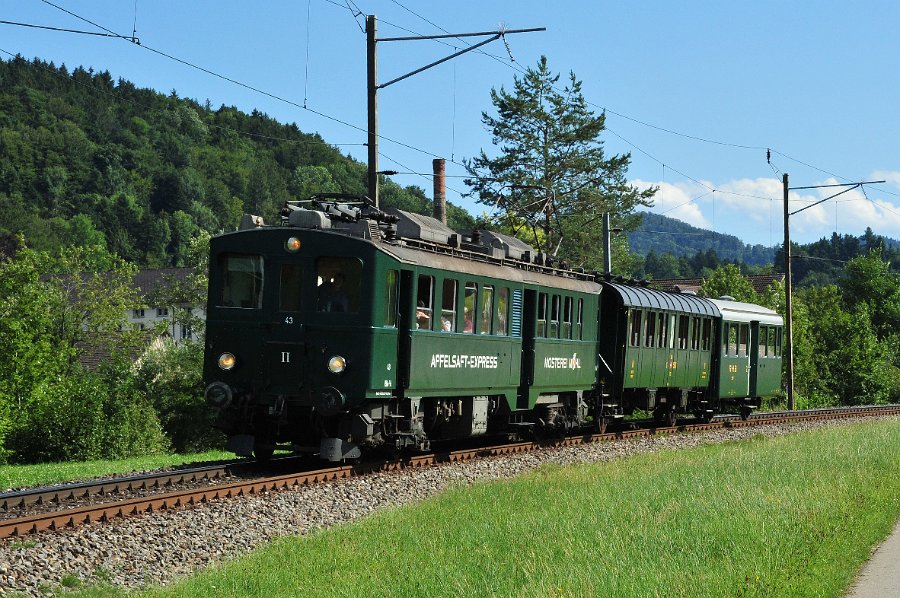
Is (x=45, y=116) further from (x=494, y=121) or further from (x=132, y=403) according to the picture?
(x=132, y=403)

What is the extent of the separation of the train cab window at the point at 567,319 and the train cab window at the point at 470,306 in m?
3.89

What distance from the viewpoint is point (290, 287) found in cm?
1565

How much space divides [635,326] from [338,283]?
1056cm

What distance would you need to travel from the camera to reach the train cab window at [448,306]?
55.3 ft

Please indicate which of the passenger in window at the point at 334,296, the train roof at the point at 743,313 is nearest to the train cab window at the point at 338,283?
the passenger in window at the point at 334,296

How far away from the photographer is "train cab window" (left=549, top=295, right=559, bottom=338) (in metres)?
20.7

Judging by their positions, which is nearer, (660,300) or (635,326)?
(635,326)

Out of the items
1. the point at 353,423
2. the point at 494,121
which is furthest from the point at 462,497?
the point at 494,121

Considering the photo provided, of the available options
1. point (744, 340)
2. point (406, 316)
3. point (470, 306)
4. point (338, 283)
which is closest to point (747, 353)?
point (744, 340)

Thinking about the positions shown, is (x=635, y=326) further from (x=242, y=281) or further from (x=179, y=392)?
(x=179, y=392)

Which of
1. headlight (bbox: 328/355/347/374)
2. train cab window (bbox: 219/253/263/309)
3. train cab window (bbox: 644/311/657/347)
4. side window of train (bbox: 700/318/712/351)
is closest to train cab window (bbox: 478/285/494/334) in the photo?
headlight (bbox: 328/355/347/374)

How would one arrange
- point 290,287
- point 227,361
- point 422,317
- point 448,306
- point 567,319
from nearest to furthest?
point 290,287 < point 227,361 < point 422,317 < point 448,306 < point 567,319

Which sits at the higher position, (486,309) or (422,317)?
(486,309)

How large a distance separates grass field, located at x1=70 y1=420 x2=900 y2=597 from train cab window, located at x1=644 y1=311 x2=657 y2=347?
28.5 ft
